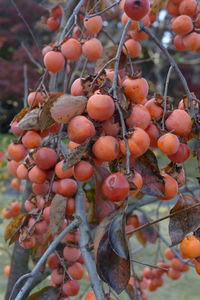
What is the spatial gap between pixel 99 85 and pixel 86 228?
0.74ft

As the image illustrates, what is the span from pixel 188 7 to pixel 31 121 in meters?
0.47

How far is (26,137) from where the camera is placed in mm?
685

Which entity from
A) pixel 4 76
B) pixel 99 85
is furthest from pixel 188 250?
pixel 4 76

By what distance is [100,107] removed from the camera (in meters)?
0.50

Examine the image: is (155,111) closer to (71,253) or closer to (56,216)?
(56,216)

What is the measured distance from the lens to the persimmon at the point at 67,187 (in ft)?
2.21

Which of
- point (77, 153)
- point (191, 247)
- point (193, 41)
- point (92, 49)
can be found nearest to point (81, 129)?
point (77, 153)

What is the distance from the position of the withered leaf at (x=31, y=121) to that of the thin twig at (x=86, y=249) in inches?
5.7

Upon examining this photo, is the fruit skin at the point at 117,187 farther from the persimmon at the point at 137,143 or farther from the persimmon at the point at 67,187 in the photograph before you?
the persimmon at the point at 67,187

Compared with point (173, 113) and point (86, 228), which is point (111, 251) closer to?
point (86, 228)

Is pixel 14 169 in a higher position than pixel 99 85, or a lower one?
lower

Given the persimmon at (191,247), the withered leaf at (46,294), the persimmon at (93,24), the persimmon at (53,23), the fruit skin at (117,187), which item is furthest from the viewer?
the persimmon at (53,23)

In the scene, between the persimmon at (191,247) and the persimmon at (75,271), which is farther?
the persimmon at (75,271)

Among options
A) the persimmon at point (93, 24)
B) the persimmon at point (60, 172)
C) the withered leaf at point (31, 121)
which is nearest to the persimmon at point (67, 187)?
the persimmon at point (60, 172)
